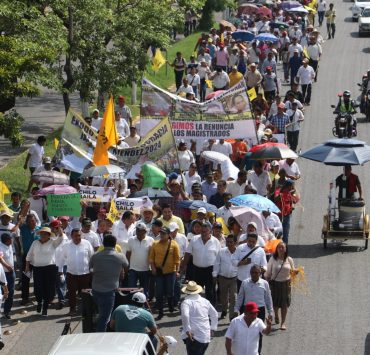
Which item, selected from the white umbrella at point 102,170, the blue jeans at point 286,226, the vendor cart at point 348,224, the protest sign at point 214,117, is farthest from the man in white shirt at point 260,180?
the white umbrella at point 102,170

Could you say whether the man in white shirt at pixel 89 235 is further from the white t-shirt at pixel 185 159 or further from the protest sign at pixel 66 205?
the white t-shirt at pixel 185 159

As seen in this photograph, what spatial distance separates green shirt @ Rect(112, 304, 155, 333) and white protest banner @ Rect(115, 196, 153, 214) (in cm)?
596

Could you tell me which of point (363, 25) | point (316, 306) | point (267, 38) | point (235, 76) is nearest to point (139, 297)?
point (316, 306)

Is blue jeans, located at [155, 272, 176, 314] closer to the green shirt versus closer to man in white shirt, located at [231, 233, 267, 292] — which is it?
man in white shirt, located at [231, 233, 267, 292]

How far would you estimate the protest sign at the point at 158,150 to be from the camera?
2452 centimetres

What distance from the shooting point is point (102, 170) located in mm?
24391

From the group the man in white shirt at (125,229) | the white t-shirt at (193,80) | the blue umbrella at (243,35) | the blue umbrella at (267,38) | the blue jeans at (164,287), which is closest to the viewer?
the blue jeans at (164,287)

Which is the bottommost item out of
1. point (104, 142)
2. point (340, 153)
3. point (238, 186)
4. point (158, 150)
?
point (238, 186)

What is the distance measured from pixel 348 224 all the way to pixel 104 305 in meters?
7.32

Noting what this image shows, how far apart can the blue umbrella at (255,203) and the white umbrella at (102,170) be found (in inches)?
109

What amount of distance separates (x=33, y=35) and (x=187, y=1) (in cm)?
1286

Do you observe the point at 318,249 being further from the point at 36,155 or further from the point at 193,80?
the point at 193,80

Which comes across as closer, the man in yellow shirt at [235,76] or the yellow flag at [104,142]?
the yellow flag at [104,142]

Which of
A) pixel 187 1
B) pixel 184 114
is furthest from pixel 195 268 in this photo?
pixel 187 1
